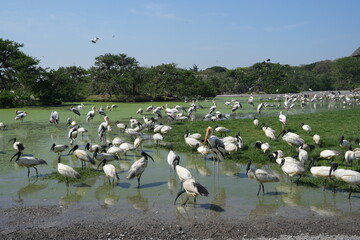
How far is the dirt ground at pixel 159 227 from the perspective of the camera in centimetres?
550

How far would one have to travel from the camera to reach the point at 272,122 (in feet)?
60.6

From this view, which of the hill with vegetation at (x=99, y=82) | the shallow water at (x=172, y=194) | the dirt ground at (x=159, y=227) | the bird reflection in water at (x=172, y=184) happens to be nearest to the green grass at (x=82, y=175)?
the shallow water at (x=172, y=194)

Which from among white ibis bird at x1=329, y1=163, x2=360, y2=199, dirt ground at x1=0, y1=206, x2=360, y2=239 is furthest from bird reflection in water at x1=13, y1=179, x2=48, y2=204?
Result: white ibis bird at x1=329, y1=163, x2=360, y2=199

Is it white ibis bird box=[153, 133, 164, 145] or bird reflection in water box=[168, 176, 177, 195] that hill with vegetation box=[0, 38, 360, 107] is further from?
bird reflection in water box=[168, 176, 177, 195]

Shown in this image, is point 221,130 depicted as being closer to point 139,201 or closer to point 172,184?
point 172,184

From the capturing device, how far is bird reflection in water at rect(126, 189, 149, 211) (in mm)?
6852

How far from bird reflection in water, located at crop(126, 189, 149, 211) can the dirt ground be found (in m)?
0.34

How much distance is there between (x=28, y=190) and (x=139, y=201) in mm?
2730

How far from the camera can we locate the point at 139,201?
7.20 m

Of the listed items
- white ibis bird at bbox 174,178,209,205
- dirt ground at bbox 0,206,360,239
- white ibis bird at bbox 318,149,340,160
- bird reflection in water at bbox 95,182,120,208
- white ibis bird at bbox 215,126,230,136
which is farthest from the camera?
white ibis bird at bbox 215,126,230,136

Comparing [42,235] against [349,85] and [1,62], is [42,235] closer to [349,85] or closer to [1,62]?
[1,62]

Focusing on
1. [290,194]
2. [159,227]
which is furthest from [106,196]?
[290,194]

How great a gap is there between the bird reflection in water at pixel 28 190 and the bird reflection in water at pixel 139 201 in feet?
7.26

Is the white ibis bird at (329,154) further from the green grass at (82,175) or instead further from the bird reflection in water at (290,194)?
the green grass at (82,175)
